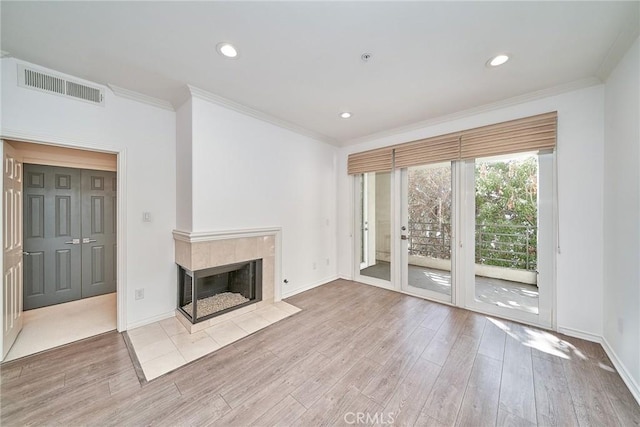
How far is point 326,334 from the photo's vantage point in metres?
2.56

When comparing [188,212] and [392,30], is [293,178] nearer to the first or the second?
[188,212]

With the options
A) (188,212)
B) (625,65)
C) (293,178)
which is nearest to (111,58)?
(188,212)

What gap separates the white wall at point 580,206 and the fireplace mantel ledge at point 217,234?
3568 millimetres

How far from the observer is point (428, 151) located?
343 cm

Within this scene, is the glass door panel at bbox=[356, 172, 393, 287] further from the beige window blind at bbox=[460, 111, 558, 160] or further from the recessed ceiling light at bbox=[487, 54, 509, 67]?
the recessed ceiling light at bbox=[487, 54, 509, 67]

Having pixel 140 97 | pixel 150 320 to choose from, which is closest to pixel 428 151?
pixel 140 97

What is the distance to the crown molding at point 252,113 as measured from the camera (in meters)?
2.62

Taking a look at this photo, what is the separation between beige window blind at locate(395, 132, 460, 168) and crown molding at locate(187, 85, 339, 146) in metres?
1.39

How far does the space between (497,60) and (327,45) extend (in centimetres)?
158

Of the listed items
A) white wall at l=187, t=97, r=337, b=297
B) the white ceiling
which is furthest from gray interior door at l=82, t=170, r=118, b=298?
white wall at l=187, t=97, r=337, b=297

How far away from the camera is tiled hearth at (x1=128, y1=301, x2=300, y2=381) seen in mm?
2092

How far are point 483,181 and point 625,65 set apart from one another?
1.49 m

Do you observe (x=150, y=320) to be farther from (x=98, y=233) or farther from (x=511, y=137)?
(x=511, y=137)

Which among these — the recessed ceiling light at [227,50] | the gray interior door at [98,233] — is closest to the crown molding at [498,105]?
the recessed ceiling light at [227,50]
